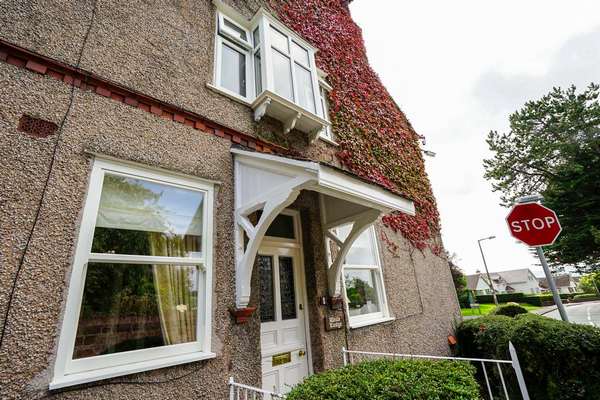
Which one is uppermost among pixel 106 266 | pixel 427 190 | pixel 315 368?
pixel 427 190

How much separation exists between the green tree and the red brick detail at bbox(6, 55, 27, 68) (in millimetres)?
19420

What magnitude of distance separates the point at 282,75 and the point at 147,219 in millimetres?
3383

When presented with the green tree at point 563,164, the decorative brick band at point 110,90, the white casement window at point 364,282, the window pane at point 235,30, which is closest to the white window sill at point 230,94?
the decorative brick band at point 110,90

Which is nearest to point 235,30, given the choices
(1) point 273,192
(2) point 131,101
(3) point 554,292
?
(2) point 131,101

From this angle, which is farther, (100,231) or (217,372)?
(217,372)

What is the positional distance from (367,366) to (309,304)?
1763mm

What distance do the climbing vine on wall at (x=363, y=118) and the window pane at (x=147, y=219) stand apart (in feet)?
11.8

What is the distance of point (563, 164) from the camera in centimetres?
1465

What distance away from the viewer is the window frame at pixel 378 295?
4785 mm

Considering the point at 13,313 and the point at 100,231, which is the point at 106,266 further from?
the point at 13,313

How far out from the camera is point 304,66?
211 inches

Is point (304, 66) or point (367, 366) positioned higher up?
point (304, 66)

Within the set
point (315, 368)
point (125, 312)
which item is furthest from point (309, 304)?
point (125, 312)

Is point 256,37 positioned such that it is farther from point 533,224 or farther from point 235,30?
point 533,224
